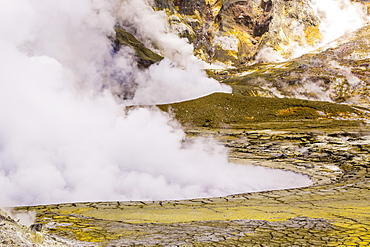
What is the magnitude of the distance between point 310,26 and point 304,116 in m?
68.4

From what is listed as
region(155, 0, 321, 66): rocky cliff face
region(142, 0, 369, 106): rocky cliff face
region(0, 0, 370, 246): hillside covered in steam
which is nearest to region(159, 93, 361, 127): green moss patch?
region(0, 0, 370, 246): hillside covered in steam

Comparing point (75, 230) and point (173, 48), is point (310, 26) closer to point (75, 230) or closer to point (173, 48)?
point (173, 48)

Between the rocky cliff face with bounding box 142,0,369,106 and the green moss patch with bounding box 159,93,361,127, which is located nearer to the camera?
the green moss patch with bounding box 159,93,361,127

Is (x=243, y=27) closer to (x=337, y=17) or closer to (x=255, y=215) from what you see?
(x=337, y=17)

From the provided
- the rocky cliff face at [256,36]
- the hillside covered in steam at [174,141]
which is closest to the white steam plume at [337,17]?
the rocky cliff face at [256,36]

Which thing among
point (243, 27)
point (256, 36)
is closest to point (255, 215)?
point (256, 36)

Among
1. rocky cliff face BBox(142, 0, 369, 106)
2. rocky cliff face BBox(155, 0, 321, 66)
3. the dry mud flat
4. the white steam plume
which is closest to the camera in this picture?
the dry mud flat

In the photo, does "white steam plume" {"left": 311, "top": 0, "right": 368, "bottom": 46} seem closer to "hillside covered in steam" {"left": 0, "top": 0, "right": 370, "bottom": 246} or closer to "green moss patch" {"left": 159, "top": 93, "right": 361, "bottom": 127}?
"hillside covered in steam" {"left": 0, "top": 0, "right": 370, "bottom": 246}

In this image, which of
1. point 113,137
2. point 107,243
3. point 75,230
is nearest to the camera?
point 107,243

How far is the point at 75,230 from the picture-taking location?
594cm

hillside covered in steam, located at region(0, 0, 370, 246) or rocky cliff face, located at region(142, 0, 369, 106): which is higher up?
rocky cliff face, located at region(142, 0, 369, 106)

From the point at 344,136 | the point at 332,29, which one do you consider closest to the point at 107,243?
the point at 344,136

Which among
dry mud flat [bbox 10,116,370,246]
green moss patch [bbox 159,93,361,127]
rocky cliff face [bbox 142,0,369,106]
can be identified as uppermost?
rocky cliff face [bbox 142,0,369,106]

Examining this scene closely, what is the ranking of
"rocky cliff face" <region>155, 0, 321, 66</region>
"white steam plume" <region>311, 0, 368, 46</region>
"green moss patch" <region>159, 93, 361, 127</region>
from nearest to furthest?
"green moss patch" <region>159, 93, 361, 127</region>, "white steam plume" <region>311, 0, 368, 46</region>, "rocky cliff face" <region>155, 0, 321, 66</region>
